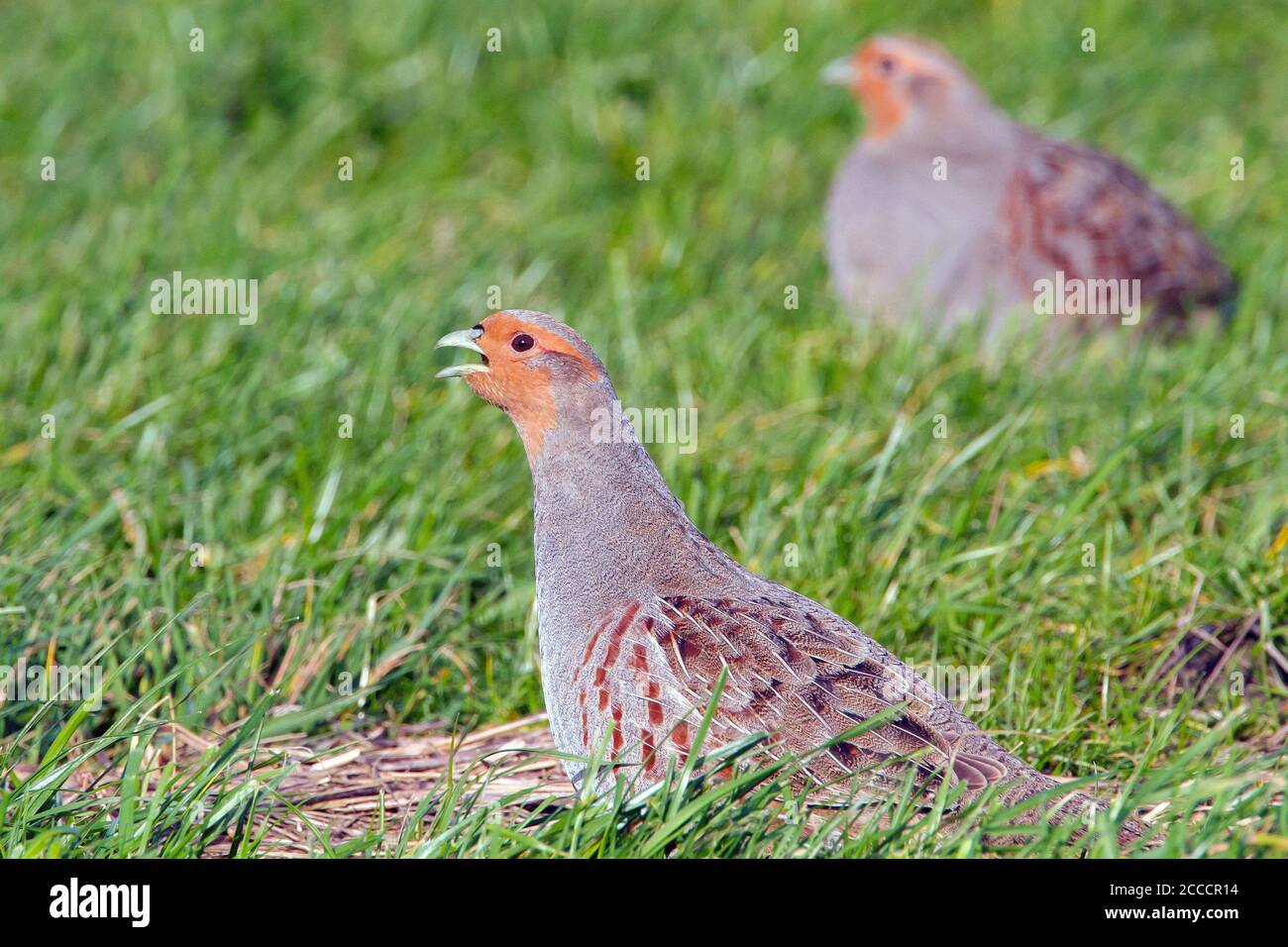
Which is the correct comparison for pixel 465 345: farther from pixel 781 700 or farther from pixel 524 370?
pixel 781 700

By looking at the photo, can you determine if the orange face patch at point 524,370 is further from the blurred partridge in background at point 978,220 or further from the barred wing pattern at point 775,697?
the blurred partridge in background at point 978,220

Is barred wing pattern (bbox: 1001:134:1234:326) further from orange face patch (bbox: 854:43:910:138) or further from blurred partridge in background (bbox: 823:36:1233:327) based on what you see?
orange face patch (bbox: 854:43:910:138)

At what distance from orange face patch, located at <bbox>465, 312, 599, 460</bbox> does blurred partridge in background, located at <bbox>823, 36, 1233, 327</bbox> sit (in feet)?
9.66

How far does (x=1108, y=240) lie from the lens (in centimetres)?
659

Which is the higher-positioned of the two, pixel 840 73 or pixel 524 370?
pixel 840 73

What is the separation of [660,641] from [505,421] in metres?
2.10

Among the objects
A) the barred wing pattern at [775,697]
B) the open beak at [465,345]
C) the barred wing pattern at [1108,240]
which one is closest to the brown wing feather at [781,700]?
the barred wing pattern at [775,697]

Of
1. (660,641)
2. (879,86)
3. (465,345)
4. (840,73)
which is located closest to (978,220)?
(879,86)

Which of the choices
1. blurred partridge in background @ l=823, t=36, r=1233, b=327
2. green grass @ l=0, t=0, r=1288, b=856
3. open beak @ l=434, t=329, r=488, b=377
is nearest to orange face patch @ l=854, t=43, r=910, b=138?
blurred partridge in background @ l=823, t=36, r=1233, b=327

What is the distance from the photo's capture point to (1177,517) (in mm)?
4566

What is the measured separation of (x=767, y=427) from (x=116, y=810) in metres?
2.66

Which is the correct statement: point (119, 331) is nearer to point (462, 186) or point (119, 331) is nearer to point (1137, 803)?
point (462, 186)
